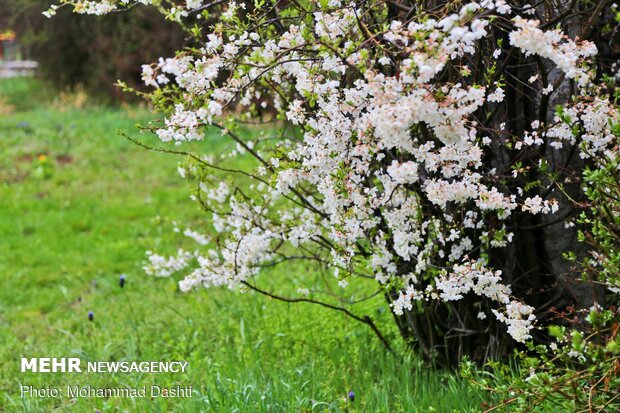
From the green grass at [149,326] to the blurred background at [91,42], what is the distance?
5599mm

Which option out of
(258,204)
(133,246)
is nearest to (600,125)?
(258,204)

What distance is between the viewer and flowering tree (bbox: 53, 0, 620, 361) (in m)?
2.27

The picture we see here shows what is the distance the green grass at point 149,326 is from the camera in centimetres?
343

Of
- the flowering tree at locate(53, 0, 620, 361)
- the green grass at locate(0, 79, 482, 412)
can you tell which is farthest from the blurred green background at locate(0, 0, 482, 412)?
the flowering tree at locate(53, 0, 620, 361)

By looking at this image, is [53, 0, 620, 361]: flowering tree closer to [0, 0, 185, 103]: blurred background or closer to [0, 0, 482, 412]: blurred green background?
[0, 0, 482, 412]: blurred green background

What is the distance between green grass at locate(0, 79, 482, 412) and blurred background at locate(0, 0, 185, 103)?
18.4 feet

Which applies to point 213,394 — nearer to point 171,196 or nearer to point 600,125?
point 600,125

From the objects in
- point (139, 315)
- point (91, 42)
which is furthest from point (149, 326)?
point (91, 42)

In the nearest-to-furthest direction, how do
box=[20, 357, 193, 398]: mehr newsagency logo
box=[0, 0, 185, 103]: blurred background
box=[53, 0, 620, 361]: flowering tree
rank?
box=[53, 0, 620, 361]: flowering tree < box=[20, 357, 193, 398]: mehr newsagency logo < box=[0, 0, 185, 103]: blurred background

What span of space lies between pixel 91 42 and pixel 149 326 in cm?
1256

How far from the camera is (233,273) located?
3.63m

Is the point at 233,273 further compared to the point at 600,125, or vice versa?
the point at 233,273

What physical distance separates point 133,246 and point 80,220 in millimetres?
1123

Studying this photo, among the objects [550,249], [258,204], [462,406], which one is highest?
[258,204]
